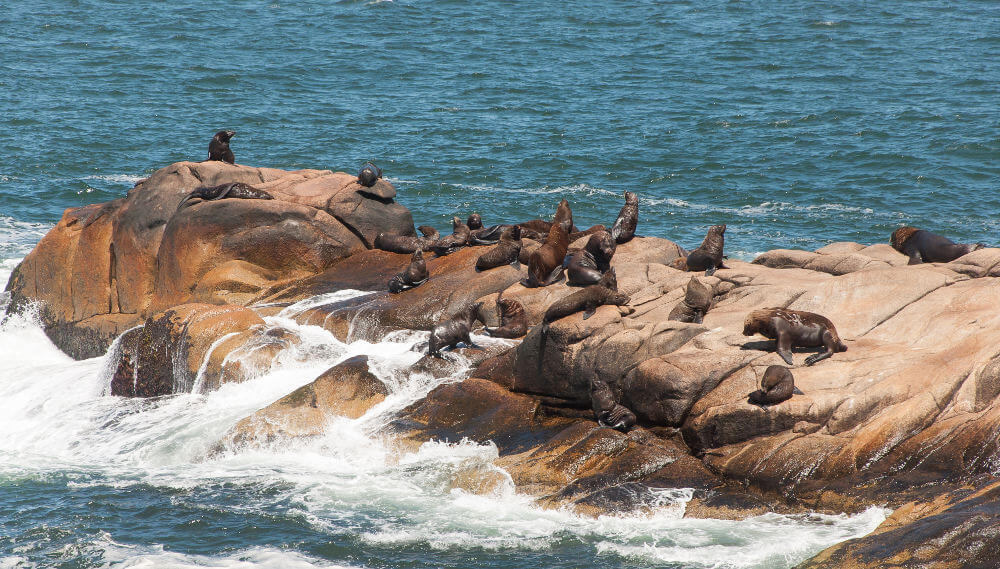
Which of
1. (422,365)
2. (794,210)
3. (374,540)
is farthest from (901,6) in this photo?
(374,540)

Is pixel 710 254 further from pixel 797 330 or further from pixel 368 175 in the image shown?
pixel 368 175

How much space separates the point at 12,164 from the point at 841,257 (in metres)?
28.8

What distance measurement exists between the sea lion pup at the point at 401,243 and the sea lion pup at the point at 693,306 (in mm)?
6624

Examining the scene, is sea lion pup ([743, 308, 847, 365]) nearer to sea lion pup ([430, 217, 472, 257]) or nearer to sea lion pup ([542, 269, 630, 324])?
sea lion pup ([542, 269, 630, 324])

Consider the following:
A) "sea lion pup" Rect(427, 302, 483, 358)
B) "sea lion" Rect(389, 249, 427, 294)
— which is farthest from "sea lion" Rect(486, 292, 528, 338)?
"sea lion" Rect(389, 249, 427, 294)

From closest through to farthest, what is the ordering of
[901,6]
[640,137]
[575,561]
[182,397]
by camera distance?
1. [575,561]
2. [182,397]
3. [640,137]
4. [901,6]

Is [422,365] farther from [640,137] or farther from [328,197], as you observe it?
[640,137]

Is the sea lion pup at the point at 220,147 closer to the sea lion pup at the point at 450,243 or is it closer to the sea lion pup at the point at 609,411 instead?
the sea lion pup at the point at 450,243

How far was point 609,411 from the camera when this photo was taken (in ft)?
42.5

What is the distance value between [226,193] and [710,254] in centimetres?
988

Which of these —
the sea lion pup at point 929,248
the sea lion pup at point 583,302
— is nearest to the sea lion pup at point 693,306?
the sea lion pup at point 583,302

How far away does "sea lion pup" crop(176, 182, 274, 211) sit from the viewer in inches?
800

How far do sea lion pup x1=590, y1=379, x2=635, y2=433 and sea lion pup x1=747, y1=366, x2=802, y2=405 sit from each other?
173 centimetres

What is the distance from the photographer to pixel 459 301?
688 inches
